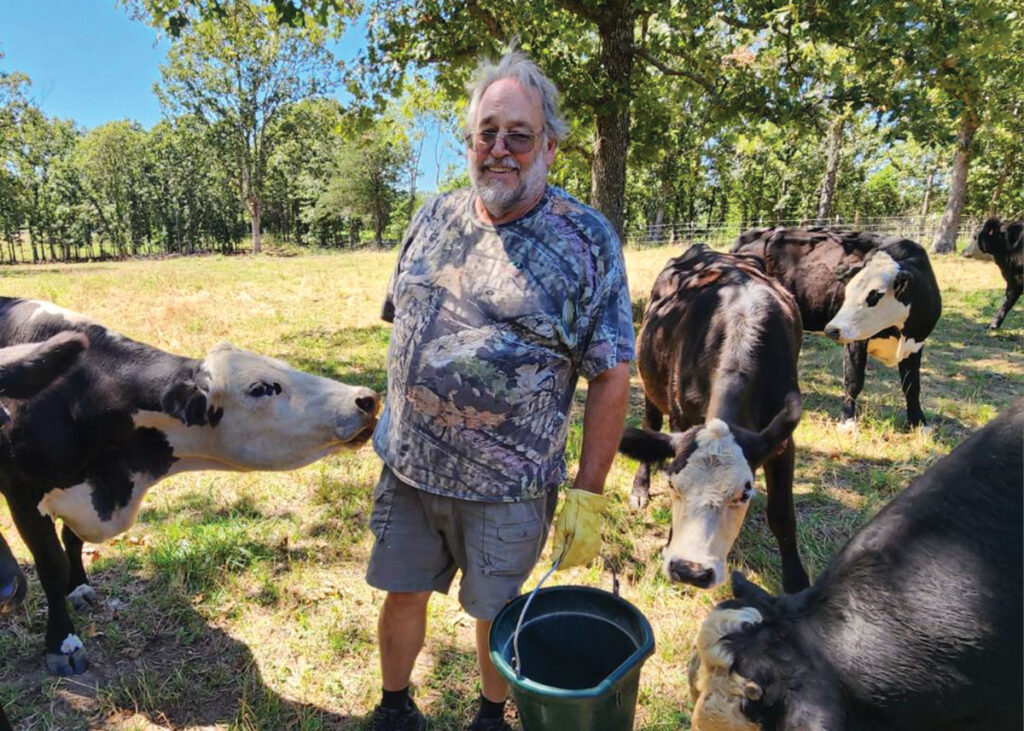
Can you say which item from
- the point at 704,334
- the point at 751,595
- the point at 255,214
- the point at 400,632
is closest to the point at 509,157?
the point at 751,595

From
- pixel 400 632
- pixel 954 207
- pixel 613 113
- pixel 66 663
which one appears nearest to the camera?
pixel 400 632

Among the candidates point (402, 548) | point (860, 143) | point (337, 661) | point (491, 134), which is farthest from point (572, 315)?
point (860, 143)

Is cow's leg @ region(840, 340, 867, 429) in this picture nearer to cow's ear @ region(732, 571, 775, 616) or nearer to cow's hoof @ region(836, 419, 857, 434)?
cow's hoof @ region(836, 419, 857, 434)

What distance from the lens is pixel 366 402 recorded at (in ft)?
9.28

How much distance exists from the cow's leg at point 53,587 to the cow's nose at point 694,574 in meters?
2.78

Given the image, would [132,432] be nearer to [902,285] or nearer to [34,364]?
[34,364]

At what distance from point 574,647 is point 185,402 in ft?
6.44

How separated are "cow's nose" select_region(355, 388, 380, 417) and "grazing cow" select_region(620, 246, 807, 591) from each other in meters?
1.24

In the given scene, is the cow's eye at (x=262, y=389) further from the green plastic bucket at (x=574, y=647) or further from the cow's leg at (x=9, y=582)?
the green plastic bucket at (x=574, y=647)

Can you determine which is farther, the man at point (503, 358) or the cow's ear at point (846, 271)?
the cow's ear at point (846, 271)

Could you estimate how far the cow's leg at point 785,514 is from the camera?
12.0 ft

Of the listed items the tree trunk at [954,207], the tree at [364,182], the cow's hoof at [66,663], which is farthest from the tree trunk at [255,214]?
the cow's hoof at [66,663]

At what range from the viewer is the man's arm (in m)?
2.16

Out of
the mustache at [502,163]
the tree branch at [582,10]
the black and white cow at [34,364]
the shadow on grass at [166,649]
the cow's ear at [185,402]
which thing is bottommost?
the shadow on grass at [166,649]
